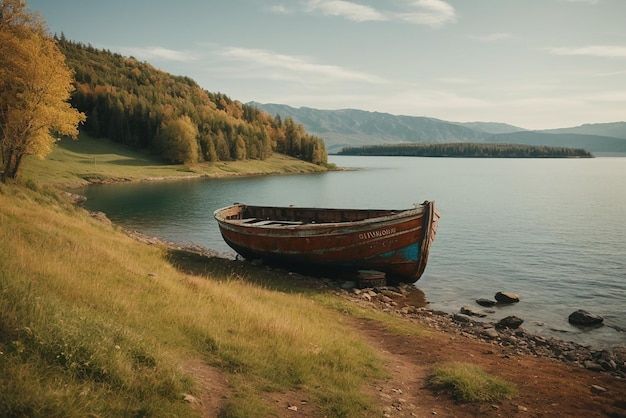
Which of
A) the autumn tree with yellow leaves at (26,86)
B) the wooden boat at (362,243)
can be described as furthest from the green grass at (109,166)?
the wooden boat at (362,243)

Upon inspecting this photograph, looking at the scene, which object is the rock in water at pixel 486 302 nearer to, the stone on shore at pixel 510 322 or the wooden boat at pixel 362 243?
the stone on shore at pixel 510 322

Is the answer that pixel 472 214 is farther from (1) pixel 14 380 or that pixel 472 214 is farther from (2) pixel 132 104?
(2) pixel 132 104

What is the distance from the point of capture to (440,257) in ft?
108

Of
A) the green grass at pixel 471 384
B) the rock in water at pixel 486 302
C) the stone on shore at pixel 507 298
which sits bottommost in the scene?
the rock in water at pixel 486 302

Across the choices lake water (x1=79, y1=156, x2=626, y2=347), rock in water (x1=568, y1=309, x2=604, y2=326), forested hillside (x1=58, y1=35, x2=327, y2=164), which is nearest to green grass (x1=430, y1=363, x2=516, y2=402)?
lake water (x1=79, y1=156, x2=626, y2=347)

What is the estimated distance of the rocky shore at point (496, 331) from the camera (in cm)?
1517

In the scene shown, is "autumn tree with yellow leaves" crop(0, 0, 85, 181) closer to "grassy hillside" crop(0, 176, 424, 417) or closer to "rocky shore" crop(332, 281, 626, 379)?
"grassy hillside" crop(0, 176, 424, 417)

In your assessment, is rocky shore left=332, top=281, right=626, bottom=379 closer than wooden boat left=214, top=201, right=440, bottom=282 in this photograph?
Yes

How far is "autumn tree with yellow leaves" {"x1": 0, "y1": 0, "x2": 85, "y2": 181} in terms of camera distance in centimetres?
3578

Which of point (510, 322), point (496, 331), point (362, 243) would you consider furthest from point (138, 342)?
point (510, 322)

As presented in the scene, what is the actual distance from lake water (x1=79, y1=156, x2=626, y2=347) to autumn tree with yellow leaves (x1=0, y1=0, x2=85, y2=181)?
461 inches

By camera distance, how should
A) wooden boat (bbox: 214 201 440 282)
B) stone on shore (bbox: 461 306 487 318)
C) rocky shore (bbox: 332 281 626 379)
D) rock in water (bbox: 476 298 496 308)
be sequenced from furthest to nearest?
wooden boat (bbox: 214 201 440 282), rock in water (bbox: 476 298 496 308), stone on shore (bbox: 461 306 487 318), rocky shore (bbox: 332 281 626 379)

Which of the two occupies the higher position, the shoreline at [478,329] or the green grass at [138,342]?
the green grass at [138,342]

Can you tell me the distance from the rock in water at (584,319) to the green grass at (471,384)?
451 inches
